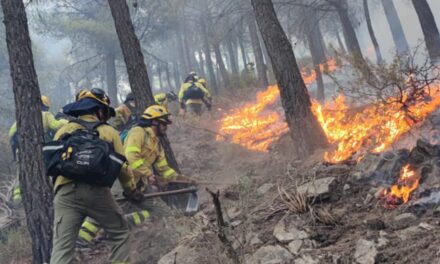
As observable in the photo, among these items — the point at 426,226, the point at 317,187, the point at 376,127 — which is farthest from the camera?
the point at 376,127

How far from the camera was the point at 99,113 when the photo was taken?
4.61 metres

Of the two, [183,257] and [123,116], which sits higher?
[123,116]

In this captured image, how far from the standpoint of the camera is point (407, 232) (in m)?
3.89

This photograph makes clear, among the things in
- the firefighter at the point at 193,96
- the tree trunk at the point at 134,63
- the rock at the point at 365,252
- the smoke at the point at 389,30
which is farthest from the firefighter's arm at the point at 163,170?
the smoke at the point at 389,30

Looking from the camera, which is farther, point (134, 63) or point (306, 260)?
point (134, 63)

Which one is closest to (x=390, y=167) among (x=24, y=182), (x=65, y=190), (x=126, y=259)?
(x=126, y=259)

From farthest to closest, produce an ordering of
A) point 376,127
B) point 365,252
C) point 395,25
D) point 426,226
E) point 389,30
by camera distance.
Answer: point 389,30 < point 395,25 < point 376,127 < point 426,226 < point 365,252

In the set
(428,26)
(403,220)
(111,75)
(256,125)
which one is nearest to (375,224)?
(403,220)

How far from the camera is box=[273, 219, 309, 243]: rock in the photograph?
443cm

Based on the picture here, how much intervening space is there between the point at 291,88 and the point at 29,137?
14.2ft

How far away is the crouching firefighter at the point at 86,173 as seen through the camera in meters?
4.06

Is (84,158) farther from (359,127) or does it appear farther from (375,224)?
(359,127)

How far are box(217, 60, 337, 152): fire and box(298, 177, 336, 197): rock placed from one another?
13.0 feet

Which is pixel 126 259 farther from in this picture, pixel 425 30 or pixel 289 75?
pixel 425 30
